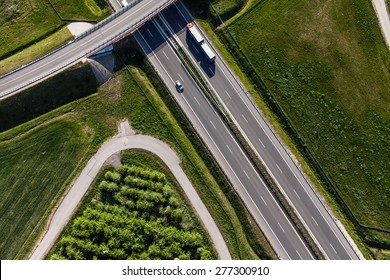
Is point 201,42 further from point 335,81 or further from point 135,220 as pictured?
point 135,220

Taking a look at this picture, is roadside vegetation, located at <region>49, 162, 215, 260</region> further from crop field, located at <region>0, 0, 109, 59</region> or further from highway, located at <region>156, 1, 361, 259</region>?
crop field, located at <region>0, 0, 109, 59</region>

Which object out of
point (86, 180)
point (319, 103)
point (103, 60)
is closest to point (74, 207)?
point (86, 180)

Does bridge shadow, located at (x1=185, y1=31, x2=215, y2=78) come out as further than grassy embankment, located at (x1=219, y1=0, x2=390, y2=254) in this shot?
Yes

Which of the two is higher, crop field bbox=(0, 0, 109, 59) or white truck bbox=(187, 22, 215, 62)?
crop field bbox=(0, 0, 109, 59)

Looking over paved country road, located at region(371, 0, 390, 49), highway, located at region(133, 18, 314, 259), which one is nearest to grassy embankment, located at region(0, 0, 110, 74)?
highway, located at region(133, 18, 314, 259)

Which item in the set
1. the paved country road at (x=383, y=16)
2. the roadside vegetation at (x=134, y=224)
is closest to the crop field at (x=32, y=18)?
the roadside vegetation at (x=134, y=224)

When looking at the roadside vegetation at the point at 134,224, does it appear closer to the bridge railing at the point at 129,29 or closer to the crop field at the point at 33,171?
the crop field at the point at 33,171

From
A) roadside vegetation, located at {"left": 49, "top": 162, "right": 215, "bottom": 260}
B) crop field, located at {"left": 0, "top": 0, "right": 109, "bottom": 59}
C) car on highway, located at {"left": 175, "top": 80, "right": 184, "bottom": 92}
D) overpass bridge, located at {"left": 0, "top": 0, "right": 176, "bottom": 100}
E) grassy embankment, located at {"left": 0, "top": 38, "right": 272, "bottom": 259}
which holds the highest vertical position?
crop field, located at {"left": 0, "top": 0, "right": 109, "bottom": 59}
